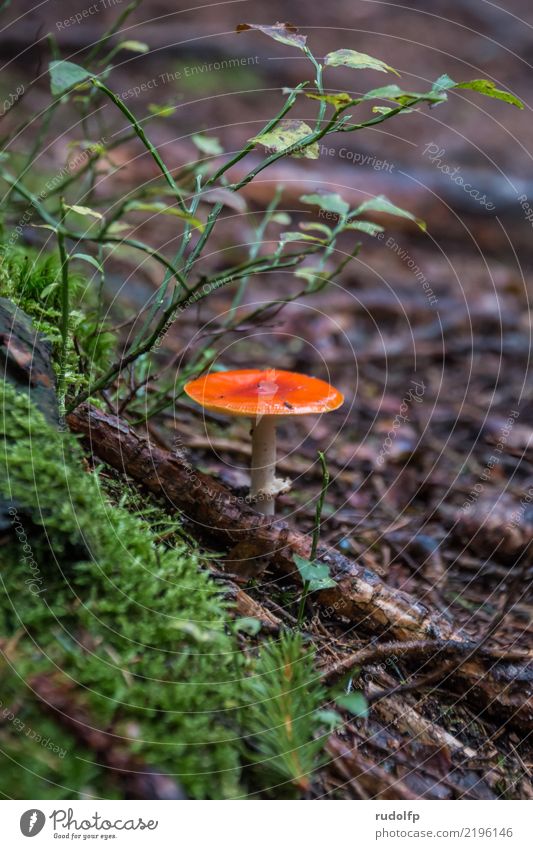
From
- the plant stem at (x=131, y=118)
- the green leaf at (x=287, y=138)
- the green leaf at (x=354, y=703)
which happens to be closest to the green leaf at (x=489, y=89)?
the green leaf at (x=287, y=138)

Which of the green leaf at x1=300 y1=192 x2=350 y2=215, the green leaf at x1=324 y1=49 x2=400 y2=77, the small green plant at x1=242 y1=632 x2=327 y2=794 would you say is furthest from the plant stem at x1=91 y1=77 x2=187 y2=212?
the small green plant at x1=242 y1=632 x2=327 y2=794

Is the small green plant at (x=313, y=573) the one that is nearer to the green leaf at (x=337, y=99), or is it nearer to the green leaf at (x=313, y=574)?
the green leaf at (x=313, y=574)

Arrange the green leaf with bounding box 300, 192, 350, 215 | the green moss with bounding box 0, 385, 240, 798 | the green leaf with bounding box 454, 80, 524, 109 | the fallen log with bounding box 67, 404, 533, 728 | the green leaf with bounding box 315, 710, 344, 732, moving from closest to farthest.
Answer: the green moss with bounding box 0, 385, 240, 798 → the green leaf with bounding box 315, 710, 344, 732 → the green leaf with bounding box 454, 80, 524, 109 → the fallen log with bounding box 67, 404, 533, 728 → the green leaf with bounding box 300, 192, 350, 215

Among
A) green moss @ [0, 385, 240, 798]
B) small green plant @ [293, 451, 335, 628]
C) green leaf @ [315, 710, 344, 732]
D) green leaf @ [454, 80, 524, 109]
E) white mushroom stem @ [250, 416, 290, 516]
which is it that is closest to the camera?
green moss @ [0, 385, 240, 798]

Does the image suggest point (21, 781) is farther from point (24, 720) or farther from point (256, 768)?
point (256, 768)

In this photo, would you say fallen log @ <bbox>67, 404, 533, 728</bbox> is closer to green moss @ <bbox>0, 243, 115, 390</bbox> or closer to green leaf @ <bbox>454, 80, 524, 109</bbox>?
green moss @ <bbox>0, 243, 115, 390</bbox>
